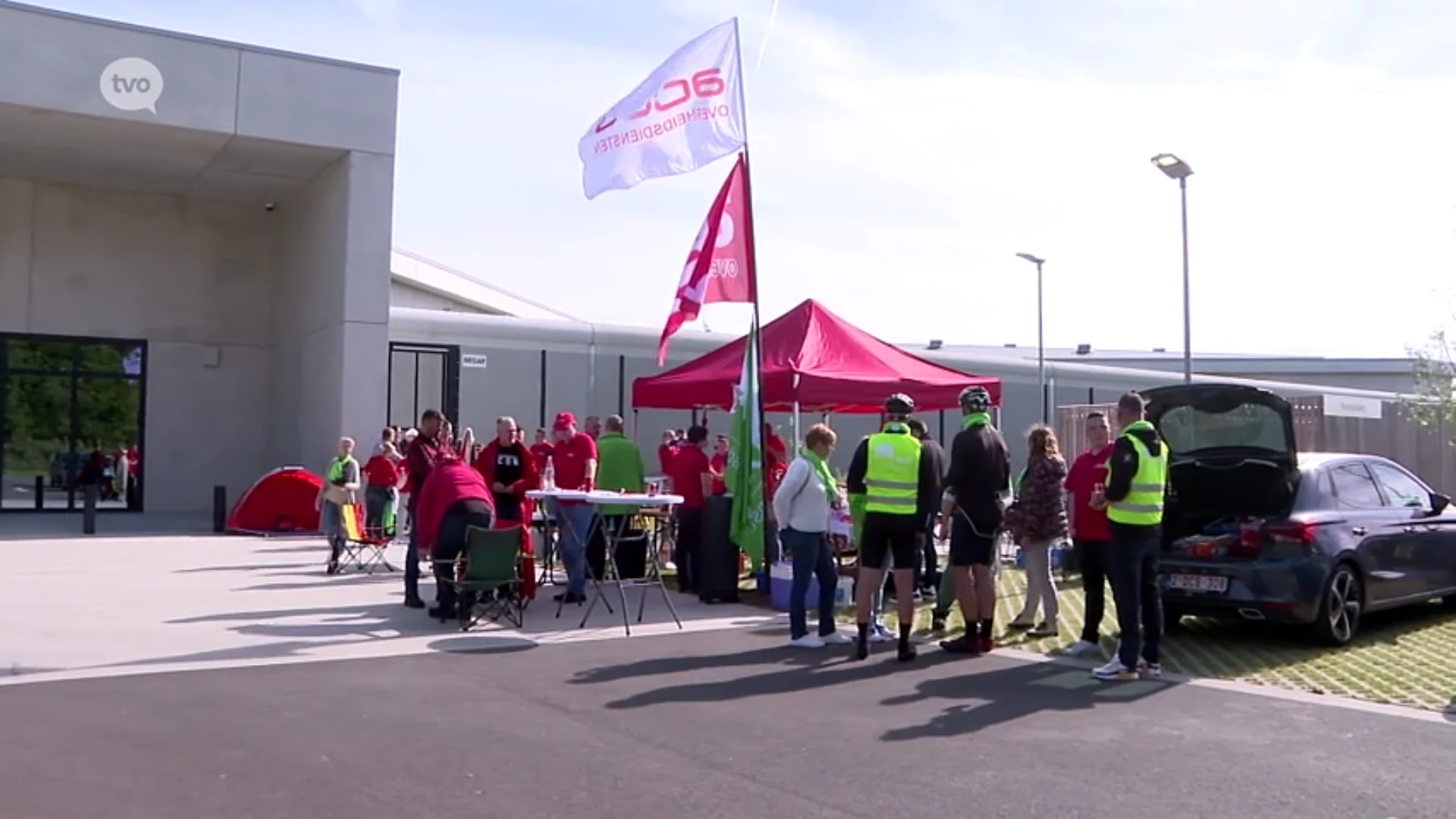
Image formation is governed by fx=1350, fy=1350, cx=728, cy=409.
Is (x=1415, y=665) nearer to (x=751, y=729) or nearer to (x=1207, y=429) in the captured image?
(x=1207, y=429)

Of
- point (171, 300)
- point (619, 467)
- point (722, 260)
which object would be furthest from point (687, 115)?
point (171, 300)

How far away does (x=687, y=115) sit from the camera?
12547mm

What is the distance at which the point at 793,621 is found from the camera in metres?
10.0

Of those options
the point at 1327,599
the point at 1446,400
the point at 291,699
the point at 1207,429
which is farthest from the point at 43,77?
the point at 1446,400

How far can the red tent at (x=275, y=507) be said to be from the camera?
68.0 feet

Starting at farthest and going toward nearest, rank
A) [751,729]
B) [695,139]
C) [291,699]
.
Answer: [695,139] → [291,699] → [751,729]

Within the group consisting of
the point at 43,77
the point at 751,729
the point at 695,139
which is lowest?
the point at 751,729

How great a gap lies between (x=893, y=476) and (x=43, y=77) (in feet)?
52.2

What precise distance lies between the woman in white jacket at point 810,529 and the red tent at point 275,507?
12696mm

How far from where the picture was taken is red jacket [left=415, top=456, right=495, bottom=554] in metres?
10.9

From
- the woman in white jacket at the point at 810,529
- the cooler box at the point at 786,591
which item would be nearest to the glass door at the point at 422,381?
the cooler box at the point at 786,591

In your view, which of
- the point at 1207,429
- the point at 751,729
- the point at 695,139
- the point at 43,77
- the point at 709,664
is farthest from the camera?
the point at 43,77

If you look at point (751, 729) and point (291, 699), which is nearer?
point (751, 729)

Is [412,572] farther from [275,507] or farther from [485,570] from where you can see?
[275,507]
